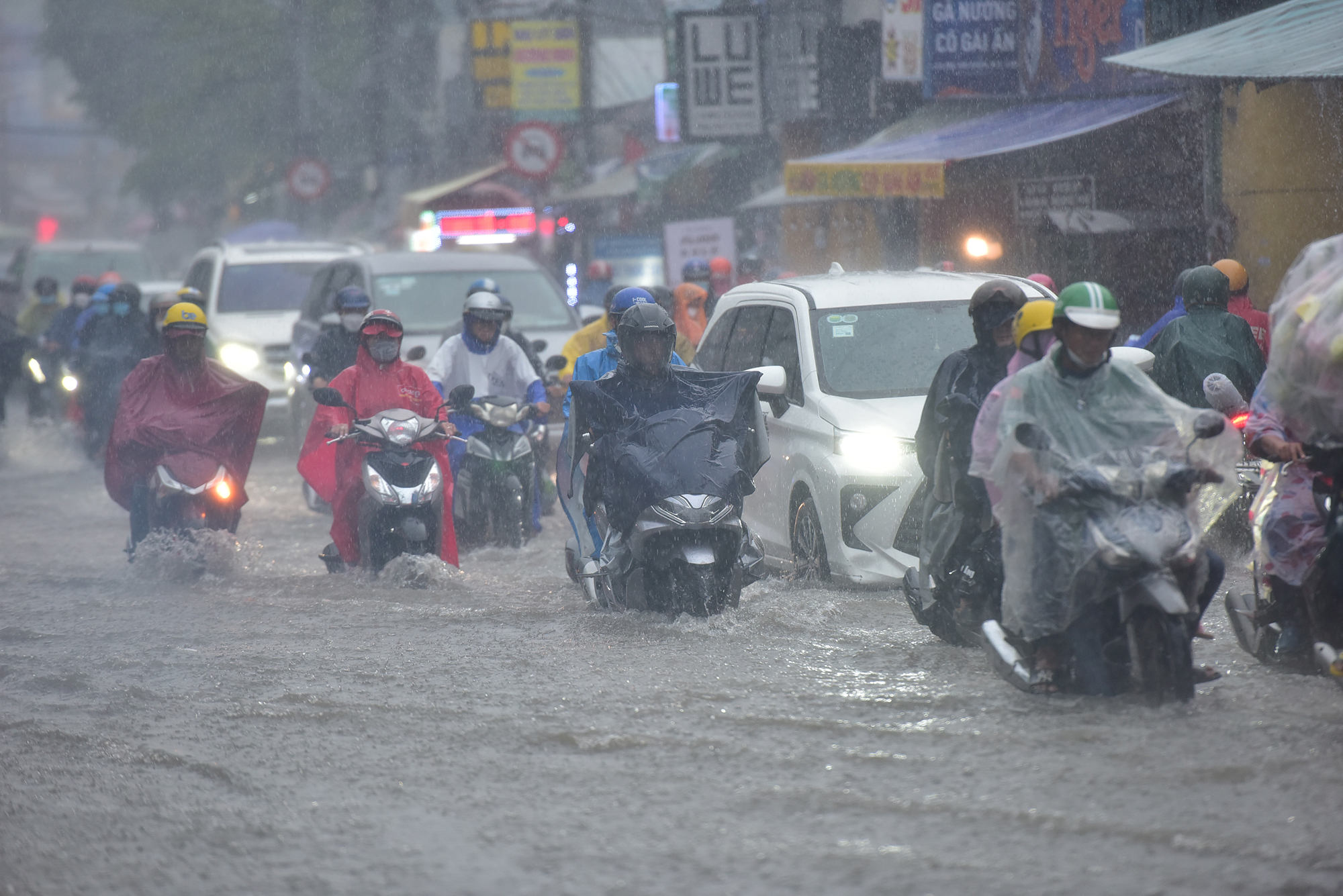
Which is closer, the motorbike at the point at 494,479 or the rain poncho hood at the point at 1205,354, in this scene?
the rain poncho hood at the point at 1205,354

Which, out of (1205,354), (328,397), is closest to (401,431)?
(328,397)

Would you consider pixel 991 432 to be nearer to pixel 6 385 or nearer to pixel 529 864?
pixel 529 864

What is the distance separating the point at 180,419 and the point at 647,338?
3057mm

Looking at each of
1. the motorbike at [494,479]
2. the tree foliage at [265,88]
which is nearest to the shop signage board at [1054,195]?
the motorbike at [494,479]

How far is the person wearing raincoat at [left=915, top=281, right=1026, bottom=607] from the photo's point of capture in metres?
6.62

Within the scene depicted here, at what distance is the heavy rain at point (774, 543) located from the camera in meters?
4.87

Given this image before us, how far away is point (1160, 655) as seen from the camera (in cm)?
564

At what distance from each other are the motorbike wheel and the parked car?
191 cm

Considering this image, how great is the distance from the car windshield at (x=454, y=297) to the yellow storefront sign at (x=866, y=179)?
2.87m

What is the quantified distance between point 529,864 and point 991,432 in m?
2.28

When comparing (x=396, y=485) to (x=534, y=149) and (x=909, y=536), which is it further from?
(x=534, y=149)

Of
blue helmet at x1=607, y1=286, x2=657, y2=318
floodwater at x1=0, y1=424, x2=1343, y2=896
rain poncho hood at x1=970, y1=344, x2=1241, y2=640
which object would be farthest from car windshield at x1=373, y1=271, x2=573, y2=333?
rain poncho hood at x1=970, y1=344, x2=1241, y2=640

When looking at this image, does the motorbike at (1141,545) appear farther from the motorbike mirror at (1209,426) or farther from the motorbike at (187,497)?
the motorbike at (187,497)

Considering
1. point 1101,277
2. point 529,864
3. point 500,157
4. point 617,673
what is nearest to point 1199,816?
point 529,864
